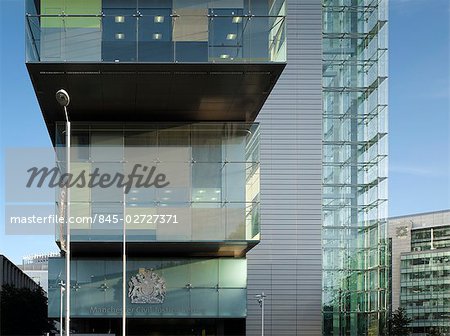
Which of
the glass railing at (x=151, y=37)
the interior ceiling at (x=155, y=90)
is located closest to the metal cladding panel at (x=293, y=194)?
the interior ceiling at (x=155, y=90)

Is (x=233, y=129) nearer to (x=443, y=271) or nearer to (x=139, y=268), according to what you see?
(x=139, y=268)

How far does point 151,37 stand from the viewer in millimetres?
27672

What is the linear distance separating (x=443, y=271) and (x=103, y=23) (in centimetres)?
10509

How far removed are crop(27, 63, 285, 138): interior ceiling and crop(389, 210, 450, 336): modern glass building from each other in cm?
9200

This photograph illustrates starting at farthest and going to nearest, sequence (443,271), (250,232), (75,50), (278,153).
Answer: (443,271) < (278,153) < (250,232) < (75,50)

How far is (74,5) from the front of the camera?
1095 inches

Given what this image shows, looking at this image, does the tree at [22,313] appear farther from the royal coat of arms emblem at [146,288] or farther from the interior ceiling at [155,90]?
the interior ceiling at [155,90]

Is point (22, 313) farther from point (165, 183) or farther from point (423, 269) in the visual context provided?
point (423, 269)

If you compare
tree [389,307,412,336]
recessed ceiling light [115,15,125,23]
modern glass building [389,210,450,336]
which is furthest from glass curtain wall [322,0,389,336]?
modern glass building [389,210,450,336]

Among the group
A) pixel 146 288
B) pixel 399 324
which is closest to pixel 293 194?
pixel 146 288

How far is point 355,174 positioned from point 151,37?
107 feet

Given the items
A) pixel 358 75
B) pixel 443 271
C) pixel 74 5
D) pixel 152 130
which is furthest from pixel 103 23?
pixel 443 271

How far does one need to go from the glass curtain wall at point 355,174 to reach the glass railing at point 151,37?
2969cm

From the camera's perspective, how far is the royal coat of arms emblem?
32.5 meters
